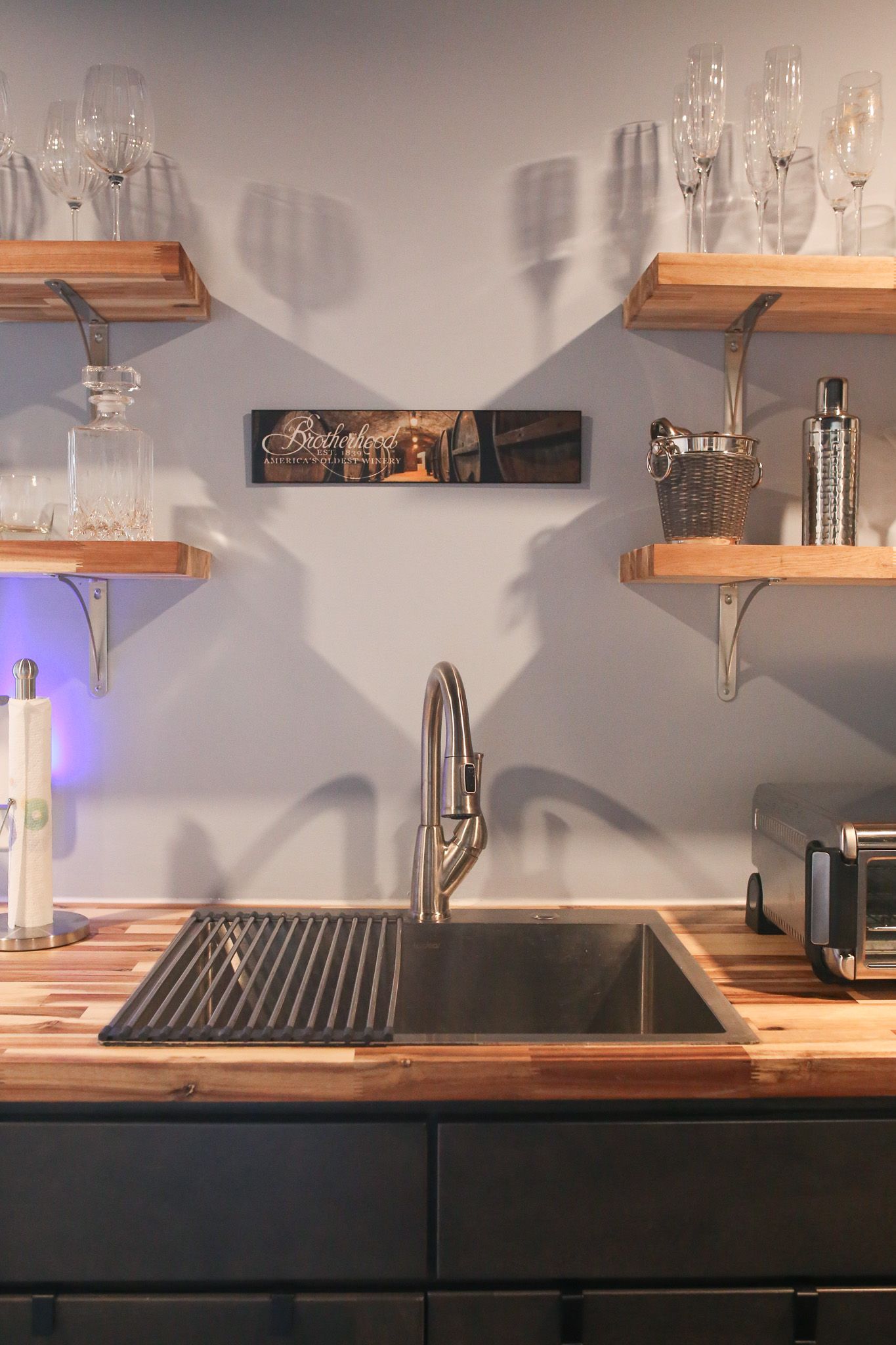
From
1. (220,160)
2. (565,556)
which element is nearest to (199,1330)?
(565,556)

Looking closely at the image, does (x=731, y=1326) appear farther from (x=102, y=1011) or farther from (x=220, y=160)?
(x=220, y=160)

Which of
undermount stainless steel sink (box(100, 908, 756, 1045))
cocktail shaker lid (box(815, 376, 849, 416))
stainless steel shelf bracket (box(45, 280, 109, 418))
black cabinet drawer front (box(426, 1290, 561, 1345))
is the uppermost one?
stainless steel shelf bracket (box(45, 280, 109, 418))

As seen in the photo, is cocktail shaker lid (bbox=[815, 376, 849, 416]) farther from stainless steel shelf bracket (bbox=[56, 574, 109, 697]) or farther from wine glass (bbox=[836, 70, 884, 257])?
stainless steel shelf bracket (bbox=[56, 574, 109, 697])

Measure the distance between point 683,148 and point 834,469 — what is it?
21.9 inches

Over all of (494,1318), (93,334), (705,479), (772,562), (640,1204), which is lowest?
(494,1318)

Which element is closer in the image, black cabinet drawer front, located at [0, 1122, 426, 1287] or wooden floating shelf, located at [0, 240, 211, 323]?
black cabinet drawer front, located at [0, 1122, 426, 1287]

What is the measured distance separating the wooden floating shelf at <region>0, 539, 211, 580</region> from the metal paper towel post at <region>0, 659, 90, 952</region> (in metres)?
0.17

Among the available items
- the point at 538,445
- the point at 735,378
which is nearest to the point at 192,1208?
the point at 538,445

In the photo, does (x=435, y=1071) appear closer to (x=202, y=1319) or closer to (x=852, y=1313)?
(x=202, y=1319)

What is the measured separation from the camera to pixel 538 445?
1.85 metres

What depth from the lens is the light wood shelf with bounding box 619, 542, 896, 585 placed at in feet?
5.12

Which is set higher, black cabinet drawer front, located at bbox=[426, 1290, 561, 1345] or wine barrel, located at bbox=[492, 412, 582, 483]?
wine barrel, located at bbox=[492, 412, 582, 483]

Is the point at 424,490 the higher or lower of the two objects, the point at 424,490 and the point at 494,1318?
the higher

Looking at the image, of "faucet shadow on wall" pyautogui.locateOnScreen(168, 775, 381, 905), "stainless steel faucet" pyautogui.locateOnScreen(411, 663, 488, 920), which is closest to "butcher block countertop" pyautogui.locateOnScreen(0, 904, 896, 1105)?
"stainless steel faucet" pyautogui.locateOnScreen(411, 663, 488, 920)
